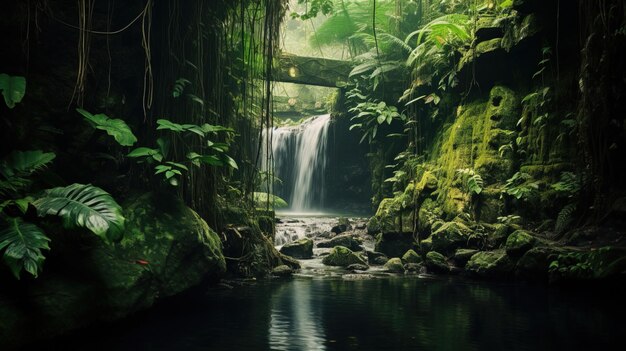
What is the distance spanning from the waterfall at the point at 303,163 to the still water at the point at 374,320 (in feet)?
33.7

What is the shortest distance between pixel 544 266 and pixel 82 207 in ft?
18.4

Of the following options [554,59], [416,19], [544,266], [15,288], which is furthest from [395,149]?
[15,288]

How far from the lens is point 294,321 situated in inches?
182

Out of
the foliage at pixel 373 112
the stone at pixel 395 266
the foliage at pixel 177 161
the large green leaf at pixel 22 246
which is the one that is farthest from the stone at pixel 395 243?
the large green leaf at pixel 22 246

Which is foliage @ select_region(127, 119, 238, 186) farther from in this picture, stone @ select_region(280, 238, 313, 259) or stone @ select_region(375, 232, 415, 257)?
stone @ select_region(375, 232, 415, 257)

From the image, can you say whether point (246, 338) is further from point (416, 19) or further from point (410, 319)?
point (416, 19)

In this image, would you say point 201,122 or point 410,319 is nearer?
point 410,319

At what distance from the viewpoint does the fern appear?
6.84m

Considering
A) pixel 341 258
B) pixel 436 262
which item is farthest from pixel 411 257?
pixel 341 258

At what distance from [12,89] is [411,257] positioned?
21.3 feet

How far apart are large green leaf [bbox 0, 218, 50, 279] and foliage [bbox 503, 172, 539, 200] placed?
6.53m

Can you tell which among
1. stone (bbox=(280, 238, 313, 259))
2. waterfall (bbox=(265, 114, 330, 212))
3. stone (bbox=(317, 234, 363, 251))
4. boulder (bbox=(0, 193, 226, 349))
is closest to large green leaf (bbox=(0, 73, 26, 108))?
boulder (bbox=(0, 193, 226, 349))

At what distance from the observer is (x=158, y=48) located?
230 inches

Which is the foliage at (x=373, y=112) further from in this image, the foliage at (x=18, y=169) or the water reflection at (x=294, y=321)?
the foliage at (x=18, y=169)
